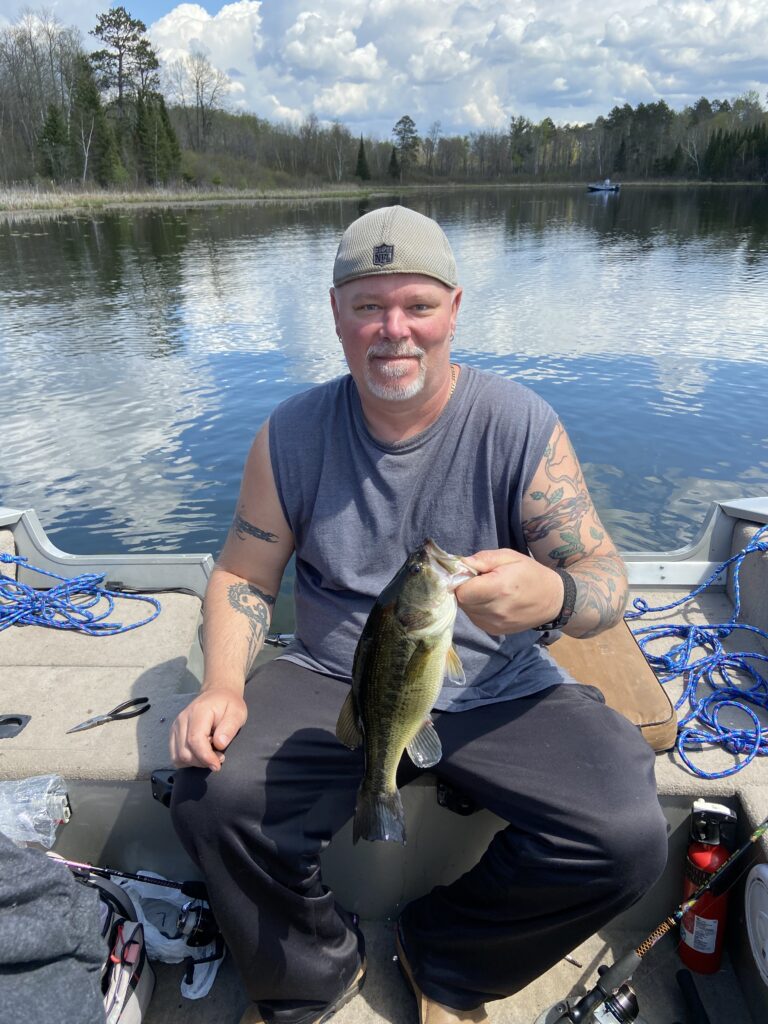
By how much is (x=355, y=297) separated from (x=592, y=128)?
146 m

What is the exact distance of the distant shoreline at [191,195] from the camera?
48.0 meters

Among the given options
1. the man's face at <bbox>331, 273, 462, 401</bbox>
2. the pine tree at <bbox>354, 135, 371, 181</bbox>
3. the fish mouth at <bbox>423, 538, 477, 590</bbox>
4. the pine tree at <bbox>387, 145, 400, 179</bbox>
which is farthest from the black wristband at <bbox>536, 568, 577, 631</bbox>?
the pine tree at <bbox>387, 145, 400, 179</bbox>

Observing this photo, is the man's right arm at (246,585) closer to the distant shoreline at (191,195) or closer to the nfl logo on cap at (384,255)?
the nfl logo on cap at (384,255)

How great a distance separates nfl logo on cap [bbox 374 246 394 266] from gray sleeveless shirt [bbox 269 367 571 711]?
0.52 m

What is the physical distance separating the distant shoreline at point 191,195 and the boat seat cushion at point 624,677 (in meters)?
50.5

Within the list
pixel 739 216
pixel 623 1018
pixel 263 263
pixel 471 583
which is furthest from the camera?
pixel 739 216

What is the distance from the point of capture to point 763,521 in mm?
3812

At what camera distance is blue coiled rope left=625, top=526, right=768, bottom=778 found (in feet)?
8.86

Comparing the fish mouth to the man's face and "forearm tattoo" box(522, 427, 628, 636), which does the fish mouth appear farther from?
the man's face

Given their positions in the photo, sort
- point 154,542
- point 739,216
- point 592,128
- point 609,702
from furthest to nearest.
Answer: point 592,128
point 739,216
point 154,542
point 609,702

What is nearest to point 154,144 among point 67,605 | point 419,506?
point 67,605

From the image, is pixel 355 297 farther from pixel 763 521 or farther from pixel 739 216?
pixel 739 216

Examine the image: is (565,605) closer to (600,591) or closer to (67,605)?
(600,591)

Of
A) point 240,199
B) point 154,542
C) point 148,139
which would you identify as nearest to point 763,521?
point 154,542
